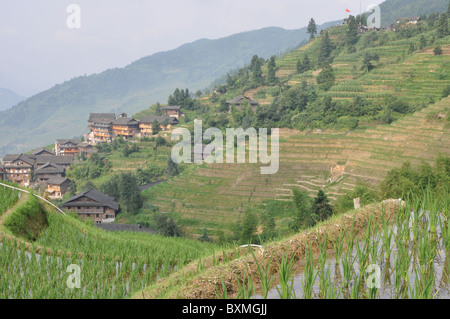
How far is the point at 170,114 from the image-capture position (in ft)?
133

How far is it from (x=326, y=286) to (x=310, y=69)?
3628 cm

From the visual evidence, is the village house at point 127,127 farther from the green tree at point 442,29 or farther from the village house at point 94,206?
the green tree at point 442,29

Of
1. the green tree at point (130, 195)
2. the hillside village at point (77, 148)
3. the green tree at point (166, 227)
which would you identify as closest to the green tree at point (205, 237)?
the green tree at point (166, 227)

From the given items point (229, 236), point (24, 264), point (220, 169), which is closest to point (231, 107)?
point (220, 169)

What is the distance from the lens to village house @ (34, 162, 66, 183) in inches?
1252

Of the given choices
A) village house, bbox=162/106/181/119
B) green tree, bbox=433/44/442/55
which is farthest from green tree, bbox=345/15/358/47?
village house, bbox=162/106/181/119

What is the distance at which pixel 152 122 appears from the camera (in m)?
37.6

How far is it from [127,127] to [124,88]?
120 metres

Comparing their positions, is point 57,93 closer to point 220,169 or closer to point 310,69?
point 310,69

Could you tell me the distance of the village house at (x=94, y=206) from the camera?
851 inches

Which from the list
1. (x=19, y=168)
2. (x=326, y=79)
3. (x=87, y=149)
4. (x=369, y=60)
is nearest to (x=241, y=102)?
(x=326, y=79)

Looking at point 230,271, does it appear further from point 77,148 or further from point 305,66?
point 77,148

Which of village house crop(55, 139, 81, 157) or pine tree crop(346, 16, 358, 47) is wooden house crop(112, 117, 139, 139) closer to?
village house crop(55, 139, 81, 157)

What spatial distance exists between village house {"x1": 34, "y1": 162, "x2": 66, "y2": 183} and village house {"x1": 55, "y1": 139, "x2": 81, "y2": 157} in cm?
766
